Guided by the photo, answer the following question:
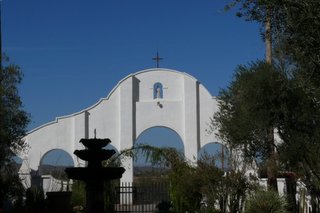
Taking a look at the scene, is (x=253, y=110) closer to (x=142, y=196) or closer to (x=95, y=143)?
(x=95, y=143)

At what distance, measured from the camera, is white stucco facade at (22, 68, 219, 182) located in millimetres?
37844

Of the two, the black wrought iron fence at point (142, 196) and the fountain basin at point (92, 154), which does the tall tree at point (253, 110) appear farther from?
the black wrought iron fence at point (142, 196)

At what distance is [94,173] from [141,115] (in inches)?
840

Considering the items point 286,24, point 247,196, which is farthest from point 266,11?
point 247,196

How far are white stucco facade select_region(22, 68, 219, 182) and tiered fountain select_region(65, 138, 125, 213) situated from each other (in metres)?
19.3

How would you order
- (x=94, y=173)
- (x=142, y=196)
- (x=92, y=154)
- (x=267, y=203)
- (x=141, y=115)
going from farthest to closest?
(x=141, y=115), (x=142, y=196), (x=267, y=203), (x=92, y=154), (x=94, y=173)

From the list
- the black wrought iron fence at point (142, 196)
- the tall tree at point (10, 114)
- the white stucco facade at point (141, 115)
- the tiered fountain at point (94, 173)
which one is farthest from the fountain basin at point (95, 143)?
the white stucco facade at point (141, 115)

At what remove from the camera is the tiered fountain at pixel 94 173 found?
17.6 metres

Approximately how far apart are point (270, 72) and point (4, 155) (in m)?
9.42

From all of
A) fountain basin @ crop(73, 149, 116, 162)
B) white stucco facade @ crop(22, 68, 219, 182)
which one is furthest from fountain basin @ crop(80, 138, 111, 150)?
white stucco facade @ crop(22, 68, 219, 182)

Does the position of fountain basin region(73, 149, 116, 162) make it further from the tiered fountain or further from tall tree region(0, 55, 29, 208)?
tall tree region(0, 55, 29, 208)

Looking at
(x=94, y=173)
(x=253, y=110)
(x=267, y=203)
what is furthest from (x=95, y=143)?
(x=267, y=203)

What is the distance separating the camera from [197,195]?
76.2ft

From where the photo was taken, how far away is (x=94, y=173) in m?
17.5
